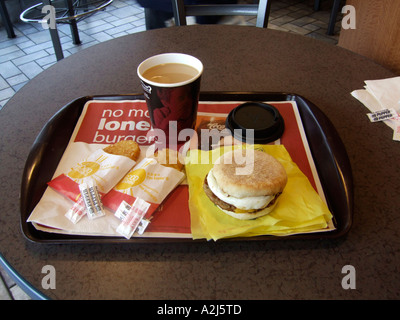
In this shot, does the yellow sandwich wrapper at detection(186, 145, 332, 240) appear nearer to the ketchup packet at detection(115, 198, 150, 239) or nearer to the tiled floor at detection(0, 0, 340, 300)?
the ketchup packet at detection(115, 198, 150, 239)

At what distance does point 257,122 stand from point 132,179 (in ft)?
0.97

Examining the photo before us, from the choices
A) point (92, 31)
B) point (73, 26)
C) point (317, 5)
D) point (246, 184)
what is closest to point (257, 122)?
point (246, 184)

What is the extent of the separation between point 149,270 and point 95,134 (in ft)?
1.13

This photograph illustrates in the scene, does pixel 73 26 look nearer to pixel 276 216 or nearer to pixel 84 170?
pixel 84 170

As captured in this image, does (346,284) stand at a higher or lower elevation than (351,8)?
lower

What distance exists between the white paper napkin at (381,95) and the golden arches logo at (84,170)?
621 mm

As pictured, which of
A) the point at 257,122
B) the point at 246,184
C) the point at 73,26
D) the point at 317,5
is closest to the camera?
the point at 246,184

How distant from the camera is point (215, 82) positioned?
2.65 feet

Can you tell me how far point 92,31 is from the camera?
277 cm

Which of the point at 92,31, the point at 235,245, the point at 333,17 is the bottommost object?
the point at 92,31

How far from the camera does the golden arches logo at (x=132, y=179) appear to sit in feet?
1.77

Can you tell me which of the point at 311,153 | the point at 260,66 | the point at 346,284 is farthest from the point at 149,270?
the point at 260,66

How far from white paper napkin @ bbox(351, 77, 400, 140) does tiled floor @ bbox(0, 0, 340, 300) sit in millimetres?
1969
